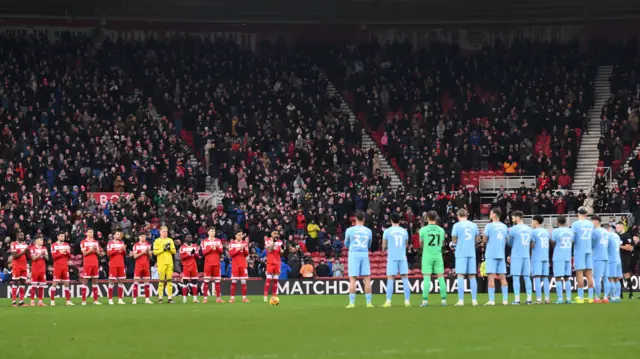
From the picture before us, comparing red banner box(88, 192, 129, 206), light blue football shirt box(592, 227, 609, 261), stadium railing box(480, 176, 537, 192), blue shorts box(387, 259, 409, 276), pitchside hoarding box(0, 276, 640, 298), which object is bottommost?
pitchside hoarding box(0, 276, 640, 298)

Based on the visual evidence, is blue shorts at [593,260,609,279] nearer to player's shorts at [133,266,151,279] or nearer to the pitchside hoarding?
the pitchside hoarding

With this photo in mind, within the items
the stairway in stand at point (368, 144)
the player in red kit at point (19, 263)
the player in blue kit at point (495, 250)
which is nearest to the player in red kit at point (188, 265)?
the player in red kit at point (19, 263)

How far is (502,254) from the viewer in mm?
26406

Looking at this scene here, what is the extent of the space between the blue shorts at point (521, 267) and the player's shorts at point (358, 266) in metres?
3.64

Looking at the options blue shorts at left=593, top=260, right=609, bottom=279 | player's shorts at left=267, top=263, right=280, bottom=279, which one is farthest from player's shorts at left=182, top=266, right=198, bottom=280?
blue shorts at left=593, top=260, right=609, bottom=279

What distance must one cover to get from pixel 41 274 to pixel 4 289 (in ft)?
20.3

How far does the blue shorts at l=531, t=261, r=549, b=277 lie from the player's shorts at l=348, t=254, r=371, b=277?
14.4ft

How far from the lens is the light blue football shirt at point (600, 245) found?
28.4m

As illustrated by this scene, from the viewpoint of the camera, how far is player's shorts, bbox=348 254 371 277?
26.2 metres

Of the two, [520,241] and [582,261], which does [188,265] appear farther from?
[582,261]

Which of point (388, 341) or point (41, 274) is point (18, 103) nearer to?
point (41, 274)

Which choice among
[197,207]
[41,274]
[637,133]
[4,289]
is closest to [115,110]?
[197,207]

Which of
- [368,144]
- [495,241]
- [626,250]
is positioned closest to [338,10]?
[368,144]

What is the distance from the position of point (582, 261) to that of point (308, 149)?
24.3m
